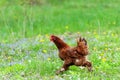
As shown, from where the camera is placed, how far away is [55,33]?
48.7ft

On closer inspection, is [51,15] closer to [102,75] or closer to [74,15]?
[74,15]

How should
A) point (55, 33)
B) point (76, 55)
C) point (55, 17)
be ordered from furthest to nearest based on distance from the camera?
point (55, 17) → point (55, 33) → point (76, 55)

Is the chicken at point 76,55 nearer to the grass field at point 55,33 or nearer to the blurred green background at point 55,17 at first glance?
the grass field at point 55,33

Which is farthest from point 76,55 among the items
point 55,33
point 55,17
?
point 55,17

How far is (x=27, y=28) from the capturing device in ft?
50.2

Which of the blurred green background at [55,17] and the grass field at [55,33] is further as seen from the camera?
the blurred green background at [55,17]

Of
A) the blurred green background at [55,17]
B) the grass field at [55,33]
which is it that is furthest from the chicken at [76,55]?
the blurred green background at [55,17]

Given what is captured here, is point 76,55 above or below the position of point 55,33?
above

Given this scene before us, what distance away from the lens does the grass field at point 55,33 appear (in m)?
8.26

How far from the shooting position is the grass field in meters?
8.26

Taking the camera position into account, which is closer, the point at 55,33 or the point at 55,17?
the point at 55,33

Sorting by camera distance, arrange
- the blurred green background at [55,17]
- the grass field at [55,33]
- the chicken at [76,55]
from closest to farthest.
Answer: the chicken at [76,55]
the grass field at [55,33]
the blurred green background at [55,17]

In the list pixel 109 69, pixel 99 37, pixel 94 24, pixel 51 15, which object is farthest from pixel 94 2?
pixel 109 69

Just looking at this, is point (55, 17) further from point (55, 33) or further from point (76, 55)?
point (76, 55)
